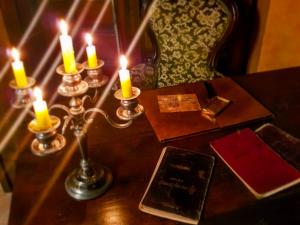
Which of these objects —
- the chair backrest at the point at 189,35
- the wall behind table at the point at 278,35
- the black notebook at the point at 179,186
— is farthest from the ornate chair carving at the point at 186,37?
the black notebook at the point at 179,186

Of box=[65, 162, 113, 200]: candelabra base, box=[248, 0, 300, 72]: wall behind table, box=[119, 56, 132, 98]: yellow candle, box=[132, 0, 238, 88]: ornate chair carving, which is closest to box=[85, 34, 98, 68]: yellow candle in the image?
box=[119, 56, 132, 98]: yellow candle

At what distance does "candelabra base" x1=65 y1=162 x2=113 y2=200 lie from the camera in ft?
2.86

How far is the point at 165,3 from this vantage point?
1.63 meters

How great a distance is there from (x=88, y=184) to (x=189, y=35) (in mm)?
1146

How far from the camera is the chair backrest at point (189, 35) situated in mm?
1629

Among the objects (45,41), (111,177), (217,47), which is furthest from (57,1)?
(111,177)

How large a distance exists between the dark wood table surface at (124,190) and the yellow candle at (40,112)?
0.99 ft

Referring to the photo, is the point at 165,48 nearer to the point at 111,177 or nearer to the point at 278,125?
the point at 278,125

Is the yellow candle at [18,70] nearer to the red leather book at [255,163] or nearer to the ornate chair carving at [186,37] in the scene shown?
the red leather book at [255,163]

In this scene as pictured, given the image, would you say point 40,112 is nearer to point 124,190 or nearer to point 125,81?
point 125,81

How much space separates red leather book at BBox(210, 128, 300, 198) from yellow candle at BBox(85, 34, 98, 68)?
1.65ft

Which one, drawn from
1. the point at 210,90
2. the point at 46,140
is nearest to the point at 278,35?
the point at 210,90

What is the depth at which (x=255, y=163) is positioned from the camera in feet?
3.14

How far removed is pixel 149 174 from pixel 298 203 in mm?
460
